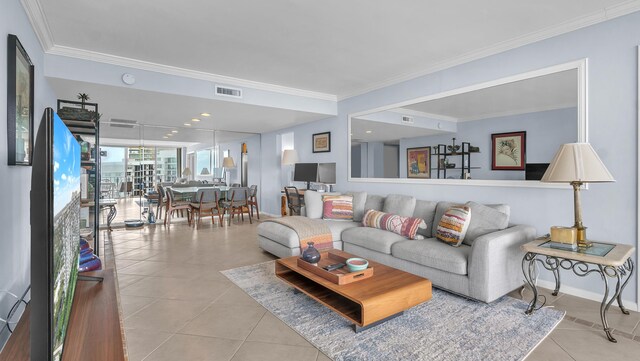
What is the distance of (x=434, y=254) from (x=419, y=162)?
168cm

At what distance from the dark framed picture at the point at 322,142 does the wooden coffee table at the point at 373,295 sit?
372cm

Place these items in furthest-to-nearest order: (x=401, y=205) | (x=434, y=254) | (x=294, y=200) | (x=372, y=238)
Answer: (x=294, y=200)
(x=401, y=205)
(x=372, y=238)
(x=434, y=254)

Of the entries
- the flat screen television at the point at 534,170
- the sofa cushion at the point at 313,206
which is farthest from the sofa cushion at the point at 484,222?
the sofa cushion at the point at 313,206

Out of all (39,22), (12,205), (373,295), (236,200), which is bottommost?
(373,295)

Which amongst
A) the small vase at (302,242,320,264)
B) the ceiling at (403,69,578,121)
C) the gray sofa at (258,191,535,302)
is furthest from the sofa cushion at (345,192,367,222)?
the small vase at (302,242,320,264)

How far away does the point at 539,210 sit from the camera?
3.21m

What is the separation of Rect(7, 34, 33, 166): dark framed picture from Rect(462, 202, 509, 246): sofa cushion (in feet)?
12.1

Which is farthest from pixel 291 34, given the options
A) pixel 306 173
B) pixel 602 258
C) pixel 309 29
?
pixel 306 173

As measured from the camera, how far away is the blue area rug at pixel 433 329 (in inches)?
79.8

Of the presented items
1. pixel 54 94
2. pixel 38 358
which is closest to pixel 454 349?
pixel 38 358

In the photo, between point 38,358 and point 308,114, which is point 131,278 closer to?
point 38,358

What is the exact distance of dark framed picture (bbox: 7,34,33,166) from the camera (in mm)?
1991

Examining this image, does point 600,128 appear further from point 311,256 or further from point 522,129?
point 311,256

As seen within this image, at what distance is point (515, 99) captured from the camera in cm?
338
